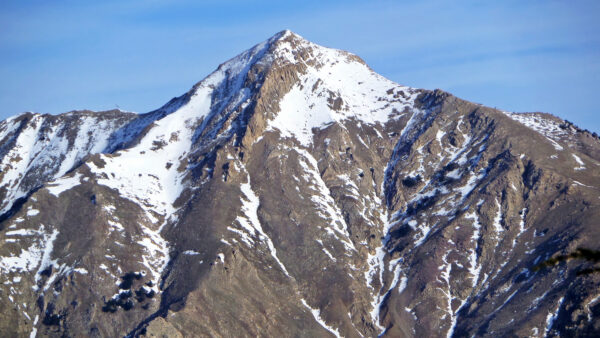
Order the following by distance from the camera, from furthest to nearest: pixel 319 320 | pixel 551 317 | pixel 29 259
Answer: pixel 29 259
pixel 319 320
pixel 551 317

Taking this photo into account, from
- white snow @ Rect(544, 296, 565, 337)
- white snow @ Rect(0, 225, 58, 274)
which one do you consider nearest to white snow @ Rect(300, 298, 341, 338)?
white snow @ Rect(544, 296, 565, 337)

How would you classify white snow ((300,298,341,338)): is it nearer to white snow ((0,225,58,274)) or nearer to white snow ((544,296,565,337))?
white snow ((544,296,565,337))

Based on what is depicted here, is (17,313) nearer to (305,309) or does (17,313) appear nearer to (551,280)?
(305,309)

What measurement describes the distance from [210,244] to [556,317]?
83.7 metres

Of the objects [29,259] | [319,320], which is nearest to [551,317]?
[319,320]

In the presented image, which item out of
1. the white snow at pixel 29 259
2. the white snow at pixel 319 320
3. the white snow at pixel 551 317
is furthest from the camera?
the white snow at pixel 29 259

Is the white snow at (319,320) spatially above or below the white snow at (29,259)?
below

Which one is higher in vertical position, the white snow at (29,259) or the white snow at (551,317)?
the white snow at (29,259)

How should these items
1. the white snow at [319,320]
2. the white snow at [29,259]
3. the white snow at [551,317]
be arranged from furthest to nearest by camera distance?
1. the white snow at [29,259]
2. the white snow at [319,320]
3. the white snow at [551,317]

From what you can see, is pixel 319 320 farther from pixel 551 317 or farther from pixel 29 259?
pixel 29 259

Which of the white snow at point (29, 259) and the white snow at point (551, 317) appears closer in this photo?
the white snow at point (551, 317)

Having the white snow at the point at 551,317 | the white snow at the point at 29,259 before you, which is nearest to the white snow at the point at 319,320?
the white snow at the point at 551,317

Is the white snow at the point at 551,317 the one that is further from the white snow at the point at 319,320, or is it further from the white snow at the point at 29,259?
the white snow at the point at 29,259

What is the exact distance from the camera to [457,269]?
655ft
